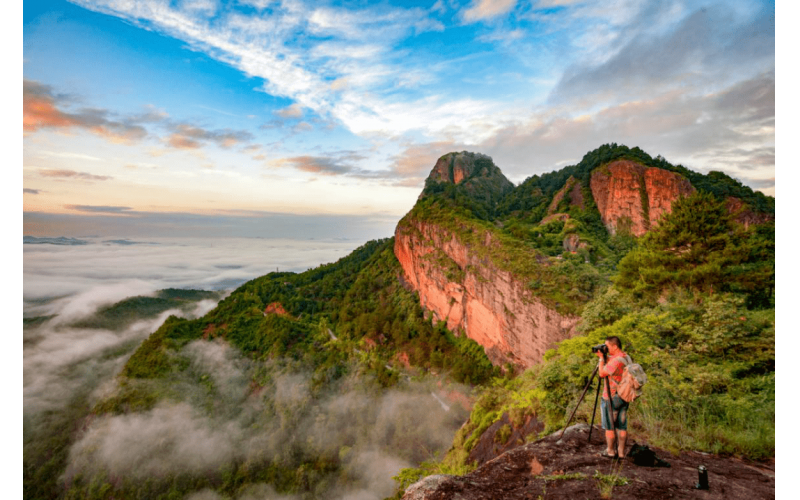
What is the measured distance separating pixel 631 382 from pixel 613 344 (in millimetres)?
629

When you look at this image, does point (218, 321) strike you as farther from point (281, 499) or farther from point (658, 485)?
point (658, 485)

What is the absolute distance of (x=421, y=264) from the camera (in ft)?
161

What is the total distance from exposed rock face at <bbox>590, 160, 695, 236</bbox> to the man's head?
3965cm

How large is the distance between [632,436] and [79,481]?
7054 centimetres

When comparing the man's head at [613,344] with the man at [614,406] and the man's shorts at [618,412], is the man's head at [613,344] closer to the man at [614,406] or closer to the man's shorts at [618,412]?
the man at [614,406]

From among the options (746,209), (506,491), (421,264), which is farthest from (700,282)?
(421,264)

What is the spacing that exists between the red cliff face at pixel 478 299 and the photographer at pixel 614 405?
1560 centimetres

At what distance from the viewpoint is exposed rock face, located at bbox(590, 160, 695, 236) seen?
36656mm

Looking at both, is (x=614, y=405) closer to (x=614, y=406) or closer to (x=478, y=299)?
(x=614, y=406)

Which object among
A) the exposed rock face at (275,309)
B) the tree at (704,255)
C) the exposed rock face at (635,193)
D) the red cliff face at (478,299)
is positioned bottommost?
the exposed rock face at (275,309)

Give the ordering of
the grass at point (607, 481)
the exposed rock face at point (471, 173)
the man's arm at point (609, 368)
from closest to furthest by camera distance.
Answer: the grass at point (607, 481) < the man's arm at point (609, 368) < the exposed rock face at point (471, 173)

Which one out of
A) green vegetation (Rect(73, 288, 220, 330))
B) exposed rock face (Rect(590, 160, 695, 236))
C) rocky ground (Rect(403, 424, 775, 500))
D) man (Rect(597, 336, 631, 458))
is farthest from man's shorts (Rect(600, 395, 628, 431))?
green vegetation (Rect(73, 288, 220, 330))

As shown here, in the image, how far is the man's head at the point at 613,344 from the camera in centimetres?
487

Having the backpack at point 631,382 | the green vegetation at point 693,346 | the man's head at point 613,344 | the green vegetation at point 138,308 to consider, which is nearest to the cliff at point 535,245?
the green vegetation at point 693,346
